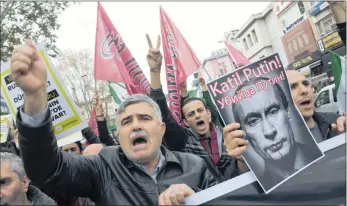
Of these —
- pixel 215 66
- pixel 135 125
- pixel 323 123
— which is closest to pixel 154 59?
pixel 135 125

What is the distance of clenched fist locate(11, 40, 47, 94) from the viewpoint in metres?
1.37

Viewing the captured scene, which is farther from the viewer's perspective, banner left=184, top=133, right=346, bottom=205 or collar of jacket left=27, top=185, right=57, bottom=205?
collar of jacket left=27, top=185, right=57, bottom=205

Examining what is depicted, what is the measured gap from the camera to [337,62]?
2199mm

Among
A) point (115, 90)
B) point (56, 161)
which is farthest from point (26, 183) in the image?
point (115, 90)

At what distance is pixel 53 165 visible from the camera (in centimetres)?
159

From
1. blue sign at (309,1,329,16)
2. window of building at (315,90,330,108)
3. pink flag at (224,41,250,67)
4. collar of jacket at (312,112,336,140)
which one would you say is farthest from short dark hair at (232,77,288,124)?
blue sign at (309,1,329,16)

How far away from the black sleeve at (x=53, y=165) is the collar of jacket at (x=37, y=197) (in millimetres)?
208

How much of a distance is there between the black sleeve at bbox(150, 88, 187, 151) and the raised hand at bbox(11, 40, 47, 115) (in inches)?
57.8

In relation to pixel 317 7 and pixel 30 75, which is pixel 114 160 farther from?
pixel 317 7

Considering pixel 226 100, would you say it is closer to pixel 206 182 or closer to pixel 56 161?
pixel 206 182

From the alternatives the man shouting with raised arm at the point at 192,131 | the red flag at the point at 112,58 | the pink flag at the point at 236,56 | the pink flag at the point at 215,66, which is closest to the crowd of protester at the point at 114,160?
the man shouting with raised arm at the point at 192,131

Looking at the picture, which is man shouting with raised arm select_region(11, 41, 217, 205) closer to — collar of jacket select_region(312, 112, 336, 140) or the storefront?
collar of jacket select_region(312, 112, 336, 140)

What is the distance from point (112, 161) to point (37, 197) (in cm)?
46

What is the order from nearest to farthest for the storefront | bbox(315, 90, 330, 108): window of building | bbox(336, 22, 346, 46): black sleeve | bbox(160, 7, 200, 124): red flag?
bbox(336, 22, 346, 46): black sleeve, bbox(160, 7, 200, 124): red flag, bbox(315, 90, 330, 108): window of building, the storefront
